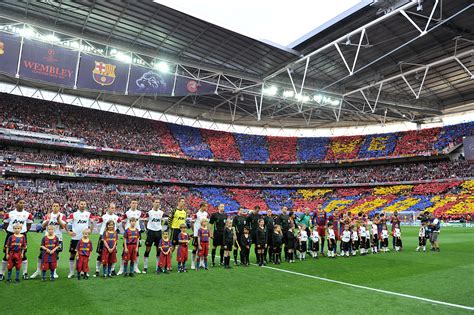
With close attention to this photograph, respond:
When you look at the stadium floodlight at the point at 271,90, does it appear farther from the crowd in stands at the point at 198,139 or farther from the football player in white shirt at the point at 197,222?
the crowd in stands at the point at 198,139

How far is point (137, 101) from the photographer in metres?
44.8

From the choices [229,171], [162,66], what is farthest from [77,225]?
[229,171]

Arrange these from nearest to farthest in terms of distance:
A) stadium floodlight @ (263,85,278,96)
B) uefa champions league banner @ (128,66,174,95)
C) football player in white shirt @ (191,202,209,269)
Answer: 1. football player in white shirt @ (191,202,209,269)
2. uefa champions league banner @ (128,66,174,95)
3. stadium floodlight @ (263,85,278,96)

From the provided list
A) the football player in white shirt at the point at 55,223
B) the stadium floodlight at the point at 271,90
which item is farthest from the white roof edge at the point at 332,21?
the football player in white shirt at the point at 55,223

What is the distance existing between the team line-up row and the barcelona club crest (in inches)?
534

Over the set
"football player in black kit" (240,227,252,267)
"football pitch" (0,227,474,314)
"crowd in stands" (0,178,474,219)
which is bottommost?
"football pitch" (0,227,474,314)

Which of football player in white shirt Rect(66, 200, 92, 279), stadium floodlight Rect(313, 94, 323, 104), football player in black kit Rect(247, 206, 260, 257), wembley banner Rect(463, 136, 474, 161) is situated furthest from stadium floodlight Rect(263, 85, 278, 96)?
wembley banner Rect(463, 136, 474, 161)

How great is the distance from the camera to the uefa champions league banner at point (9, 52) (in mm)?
19328

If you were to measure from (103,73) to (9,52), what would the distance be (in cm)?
498

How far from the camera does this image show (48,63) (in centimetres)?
2055

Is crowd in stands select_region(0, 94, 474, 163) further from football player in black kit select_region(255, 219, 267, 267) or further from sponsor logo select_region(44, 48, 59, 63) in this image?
football player in black kit select_region(255, 219, 267, 267)

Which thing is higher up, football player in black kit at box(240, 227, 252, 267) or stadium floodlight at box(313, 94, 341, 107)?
stadium floodlight at box(313, 94, 341, 107)

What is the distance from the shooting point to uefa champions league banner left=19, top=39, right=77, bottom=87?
1997 cm

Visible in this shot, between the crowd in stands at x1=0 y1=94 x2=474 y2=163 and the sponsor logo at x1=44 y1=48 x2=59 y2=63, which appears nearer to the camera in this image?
the sponsor logo at x1=44 y1=48 x2=59 y2=63
